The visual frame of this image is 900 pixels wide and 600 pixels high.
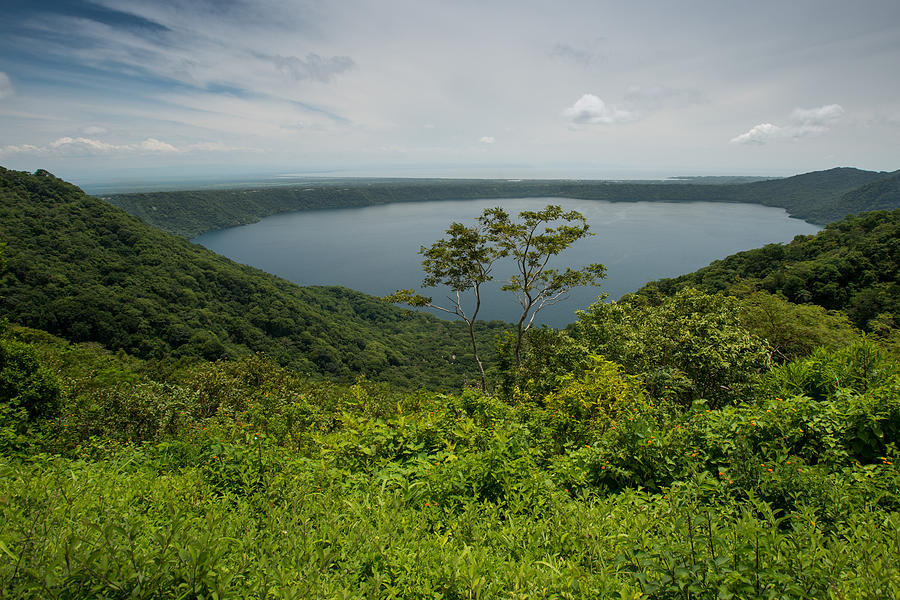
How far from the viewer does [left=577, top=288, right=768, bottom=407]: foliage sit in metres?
7.44

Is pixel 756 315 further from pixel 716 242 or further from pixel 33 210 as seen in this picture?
pixel 716 242

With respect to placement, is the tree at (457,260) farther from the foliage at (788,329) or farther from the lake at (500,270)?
the lake at (500,270)

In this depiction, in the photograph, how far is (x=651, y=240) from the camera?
103938mm

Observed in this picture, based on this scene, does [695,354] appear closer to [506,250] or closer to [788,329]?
[788,329]

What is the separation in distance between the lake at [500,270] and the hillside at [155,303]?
75.1ft

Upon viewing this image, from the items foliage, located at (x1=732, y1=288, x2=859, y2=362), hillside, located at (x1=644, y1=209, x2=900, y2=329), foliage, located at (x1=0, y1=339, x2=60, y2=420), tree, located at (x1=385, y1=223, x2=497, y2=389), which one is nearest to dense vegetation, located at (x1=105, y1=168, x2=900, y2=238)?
hillside, located at (x1=644, y1=209, x2=900, y2=329)

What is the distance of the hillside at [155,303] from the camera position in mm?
33719

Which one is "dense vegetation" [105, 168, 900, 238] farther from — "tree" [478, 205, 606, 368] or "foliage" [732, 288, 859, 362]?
"tree" [478, 205, 606, 368]

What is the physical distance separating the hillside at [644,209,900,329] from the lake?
80.4ft

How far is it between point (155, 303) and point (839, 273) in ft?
200

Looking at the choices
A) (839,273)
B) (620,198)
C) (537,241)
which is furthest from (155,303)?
(620,198)

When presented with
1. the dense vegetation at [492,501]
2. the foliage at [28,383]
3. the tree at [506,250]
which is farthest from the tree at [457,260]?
the foliage at [28,383]

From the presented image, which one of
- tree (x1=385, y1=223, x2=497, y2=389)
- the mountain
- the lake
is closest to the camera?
tree (x1=385, y1=223, x2=497, y2=389)

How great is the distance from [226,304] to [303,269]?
2052 inches
